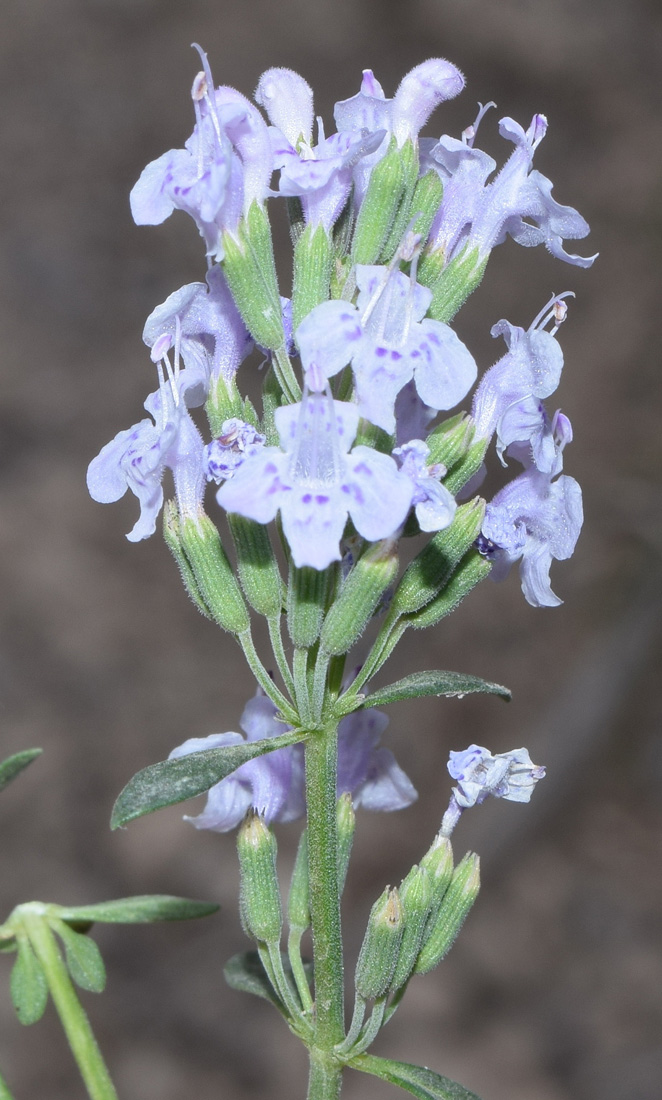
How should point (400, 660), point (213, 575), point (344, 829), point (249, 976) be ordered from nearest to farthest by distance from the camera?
point (213, 575) → point (344, 829) → point (249, 976) → point (400, 660)

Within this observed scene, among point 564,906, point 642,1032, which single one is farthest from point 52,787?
point 642,1032

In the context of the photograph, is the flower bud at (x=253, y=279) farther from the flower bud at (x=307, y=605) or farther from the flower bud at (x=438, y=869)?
the flower bud at (x=438, y=869)

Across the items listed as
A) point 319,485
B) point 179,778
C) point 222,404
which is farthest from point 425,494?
point 179,778

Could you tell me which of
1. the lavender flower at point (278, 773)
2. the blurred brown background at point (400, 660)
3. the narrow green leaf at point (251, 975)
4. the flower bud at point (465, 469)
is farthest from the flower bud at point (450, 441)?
the blurred brown background at point (400, 660)

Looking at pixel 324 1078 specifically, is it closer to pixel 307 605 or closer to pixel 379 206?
pixel 307 605

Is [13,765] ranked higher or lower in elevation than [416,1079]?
higher

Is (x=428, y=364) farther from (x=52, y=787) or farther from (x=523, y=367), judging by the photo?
(x=52, y=787)

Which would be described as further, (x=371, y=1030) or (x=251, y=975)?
(x=251, y=975)
